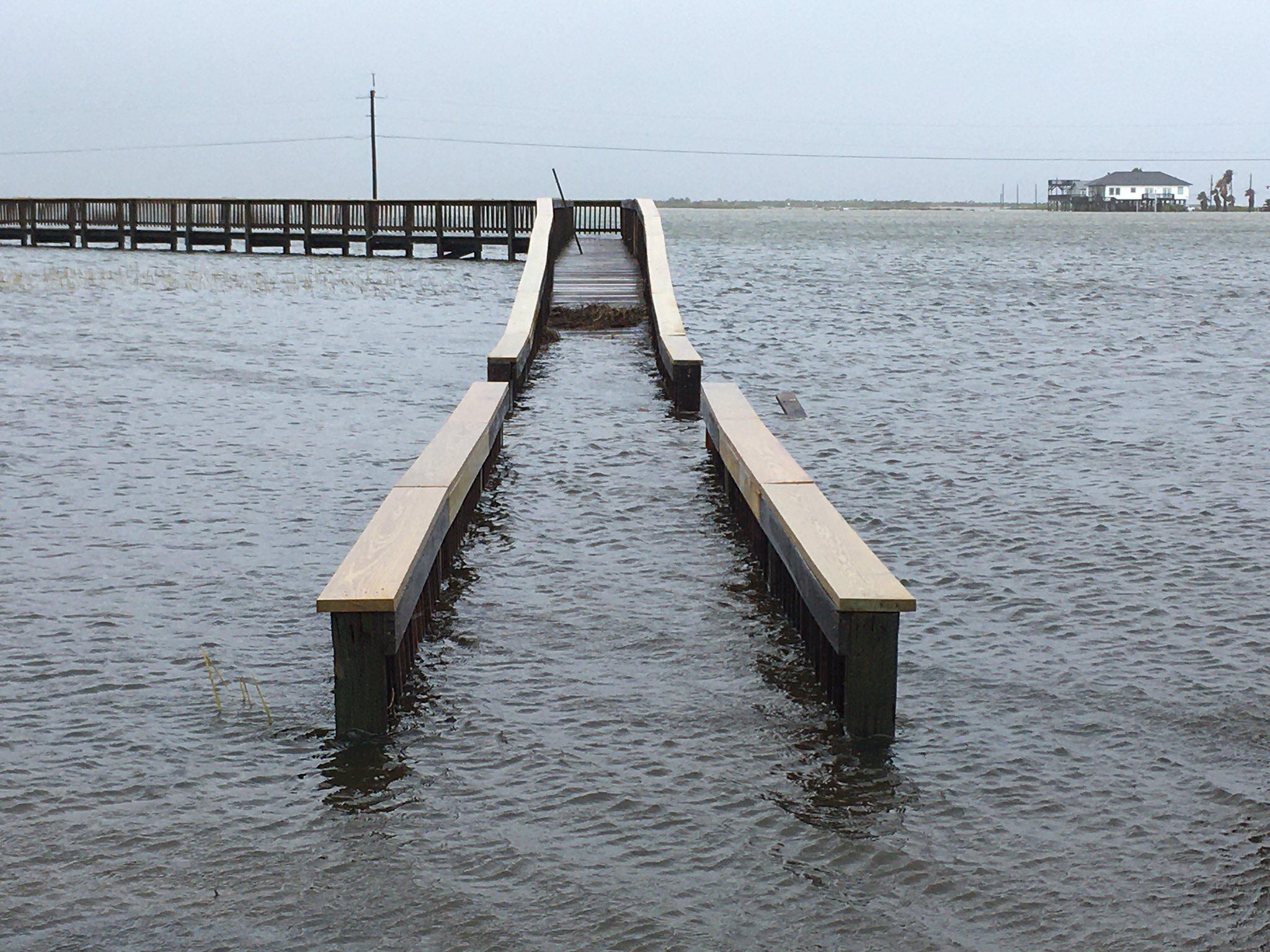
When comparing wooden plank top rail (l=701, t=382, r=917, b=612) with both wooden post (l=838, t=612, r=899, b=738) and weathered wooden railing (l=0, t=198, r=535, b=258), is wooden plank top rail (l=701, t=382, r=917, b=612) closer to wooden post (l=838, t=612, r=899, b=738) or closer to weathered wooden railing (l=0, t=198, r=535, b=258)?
wooden post (l=838, t=612, r=899, b=738)

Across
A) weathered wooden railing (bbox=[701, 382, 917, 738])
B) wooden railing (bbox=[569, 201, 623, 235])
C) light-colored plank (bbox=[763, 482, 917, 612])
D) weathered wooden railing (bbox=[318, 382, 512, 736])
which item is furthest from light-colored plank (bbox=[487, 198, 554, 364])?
light-colored plank (bbox=[763, 482, 917, 612])

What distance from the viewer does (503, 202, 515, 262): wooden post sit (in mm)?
41375

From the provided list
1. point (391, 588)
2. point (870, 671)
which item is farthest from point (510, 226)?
point (870, 671)

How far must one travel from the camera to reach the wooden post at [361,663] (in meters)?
5.56

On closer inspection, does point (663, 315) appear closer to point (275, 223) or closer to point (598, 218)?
point (598, 218)

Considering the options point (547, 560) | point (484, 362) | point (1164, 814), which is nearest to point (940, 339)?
point (484, 362)

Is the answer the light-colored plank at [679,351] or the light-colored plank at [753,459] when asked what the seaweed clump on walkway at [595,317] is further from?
the light-colored plank at [753,459]

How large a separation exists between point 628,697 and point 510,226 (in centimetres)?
3643

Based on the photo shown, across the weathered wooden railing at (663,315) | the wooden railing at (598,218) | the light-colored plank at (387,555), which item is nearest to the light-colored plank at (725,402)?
the weathered wooden railing at (663,315)

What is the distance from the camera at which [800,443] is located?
13516mm

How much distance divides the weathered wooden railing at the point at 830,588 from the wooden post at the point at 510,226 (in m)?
33.4

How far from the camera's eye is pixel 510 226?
41.5m

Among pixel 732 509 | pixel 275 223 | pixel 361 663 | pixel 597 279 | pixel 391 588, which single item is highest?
pixel 275 223

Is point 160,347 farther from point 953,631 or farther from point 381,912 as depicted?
point 381,912
